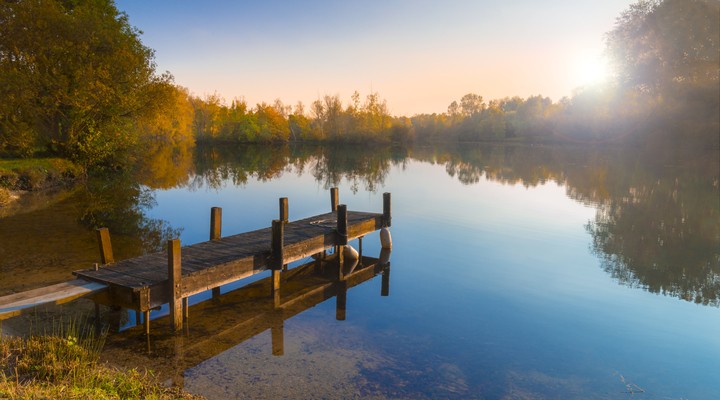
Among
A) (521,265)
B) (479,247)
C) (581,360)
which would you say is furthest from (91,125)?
(581,360)

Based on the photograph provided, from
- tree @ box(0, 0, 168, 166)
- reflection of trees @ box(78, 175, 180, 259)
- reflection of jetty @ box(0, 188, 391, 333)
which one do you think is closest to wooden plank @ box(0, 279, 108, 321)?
reflection of jetty @ box(0, 188, 391, 333)

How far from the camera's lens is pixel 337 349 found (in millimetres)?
10602

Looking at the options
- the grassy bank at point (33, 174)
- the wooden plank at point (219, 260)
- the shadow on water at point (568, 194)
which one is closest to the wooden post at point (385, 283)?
the wooden plank at point (219, 260)

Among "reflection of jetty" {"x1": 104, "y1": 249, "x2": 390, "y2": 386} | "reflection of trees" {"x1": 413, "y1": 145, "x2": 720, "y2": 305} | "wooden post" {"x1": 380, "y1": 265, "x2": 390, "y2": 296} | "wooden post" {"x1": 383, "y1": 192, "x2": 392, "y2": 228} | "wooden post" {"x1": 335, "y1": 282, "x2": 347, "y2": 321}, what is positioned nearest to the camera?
"reflection of jetty" {"x1": 104, "y1": 249, "x2": 390, "y2": 386}

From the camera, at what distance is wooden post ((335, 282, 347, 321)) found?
12.8 metres

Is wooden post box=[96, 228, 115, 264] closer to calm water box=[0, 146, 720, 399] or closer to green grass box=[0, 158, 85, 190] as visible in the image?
calm water box=[0, 146, 720, 399]

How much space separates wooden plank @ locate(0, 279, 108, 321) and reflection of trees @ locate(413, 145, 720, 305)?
16474 millimetres

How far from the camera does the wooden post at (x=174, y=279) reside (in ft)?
32.7

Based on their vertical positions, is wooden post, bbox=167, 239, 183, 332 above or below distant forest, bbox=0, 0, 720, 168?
below

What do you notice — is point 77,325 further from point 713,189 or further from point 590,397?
point 713,189

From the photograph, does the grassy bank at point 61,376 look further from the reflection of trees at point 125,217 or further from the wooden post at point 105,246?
the reflection of trees at point 125,217

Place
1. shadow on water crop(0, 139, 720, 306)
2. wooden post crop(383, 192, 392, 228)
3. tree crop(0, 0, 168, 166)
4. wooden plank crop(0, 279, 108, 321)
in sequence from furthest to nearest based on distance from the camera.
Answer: tree crop(0, 0, 168, 166) < wooden post crop(383, 192, 392, 228) < shadow on water crop(0, 139, 720, 306) < wooden plank crop(0, 279, 108, 321)

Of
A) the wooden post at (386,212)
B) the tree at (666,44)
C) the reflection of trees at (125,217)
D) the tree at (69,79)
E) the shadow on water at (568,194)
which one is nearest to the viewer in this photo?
the shadow on water at (568,194)

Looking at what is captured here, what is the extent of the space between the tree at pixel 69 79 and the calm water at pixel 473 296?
4.31 m
